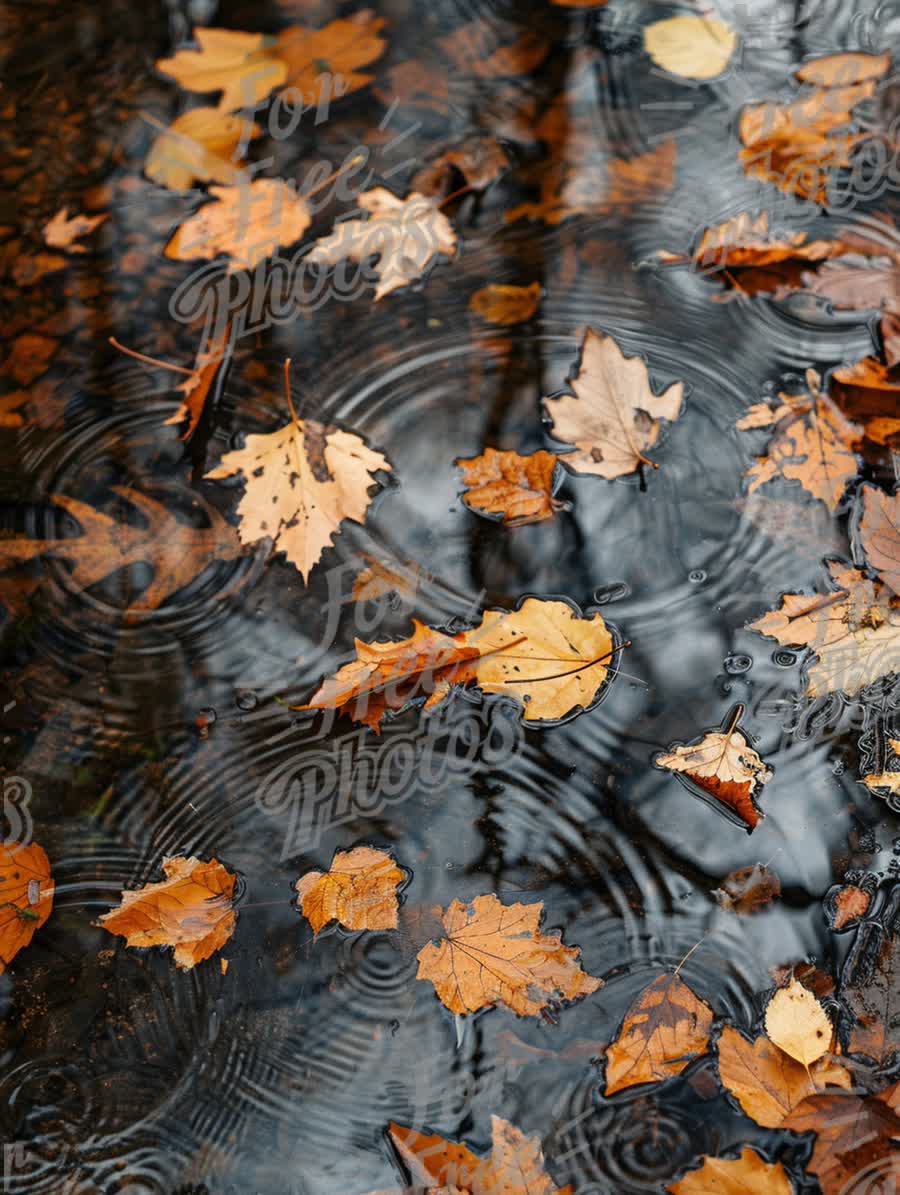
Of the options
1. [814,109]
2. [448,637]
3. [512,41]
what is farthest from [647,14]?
[448,637]

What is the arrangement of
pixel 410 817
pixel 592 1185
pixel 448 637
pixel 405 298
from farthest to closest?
pixel 405 298
pixel 448 637
pixel 410 817
pixel 592 1185

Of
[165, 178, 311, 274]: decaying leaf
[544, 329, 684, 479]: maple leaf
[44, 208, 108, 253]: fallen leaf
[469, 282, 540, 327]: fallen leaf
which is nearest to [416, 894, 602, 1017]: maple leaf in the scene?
[544, 329, 684, 479]: maple leaf

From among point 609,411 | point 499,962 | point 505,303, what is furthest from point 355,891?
point 505,303

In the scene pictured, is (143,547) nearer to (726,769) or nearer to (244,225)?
(244,225)

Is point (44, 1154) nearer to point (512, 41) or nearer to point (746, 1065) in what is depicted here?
point (746, 1065)

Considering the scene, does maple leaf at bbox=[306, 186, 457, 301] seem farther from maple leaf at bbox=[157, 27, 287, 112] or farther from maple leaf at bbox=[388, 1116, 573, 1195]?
maple leaf at bbox=[388, 1116, 573, 1195]

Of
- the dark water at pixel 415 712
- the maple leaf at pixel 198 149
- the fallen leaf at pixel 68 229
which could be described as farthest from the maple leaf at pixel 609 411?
the fallen leaf at pixel 68 229
